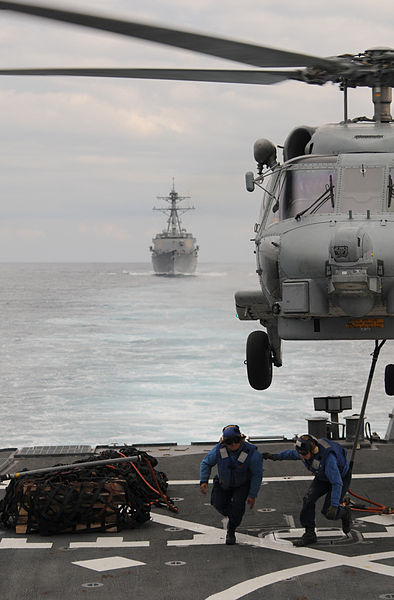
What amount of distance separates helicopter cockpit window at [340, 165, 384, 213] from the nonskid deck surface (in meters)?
3.49

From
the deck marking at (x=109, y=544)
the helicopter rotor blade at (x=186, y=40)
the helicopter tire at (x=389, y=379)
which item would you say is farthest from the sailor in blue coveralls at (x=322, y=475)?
the helicopter tire at (x=389, y=379)

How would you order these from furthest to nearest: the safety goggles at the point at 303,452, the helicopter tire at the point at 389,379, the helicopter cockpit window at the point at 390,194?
1. the helicopter tire at the point at 389,379
2. the helicopter cockpit window at the point at 390,194
3. the safety goggles at the point at 303,452

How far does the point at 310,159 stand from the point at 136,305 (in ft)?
219

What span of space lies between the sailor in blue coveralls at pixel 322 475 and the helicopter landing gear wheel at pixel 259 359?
14.6 ft

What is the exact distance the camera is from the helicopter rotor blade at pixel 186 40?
17.0ft

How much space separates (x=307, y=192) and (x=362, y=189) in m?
0.64

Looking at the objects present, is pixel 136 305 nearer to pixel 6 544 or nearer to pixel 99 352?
pixel 99 352

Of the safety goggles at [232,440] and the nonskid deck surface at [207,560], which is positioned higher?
the safety goggles at [232,440]

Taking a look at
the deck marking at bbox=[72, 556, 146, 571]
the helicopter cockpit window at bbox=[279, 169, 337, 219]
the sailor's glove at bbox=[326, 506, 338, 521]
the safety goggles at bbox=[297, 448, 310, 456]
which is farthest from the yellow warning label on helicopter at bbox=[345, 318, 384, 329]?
the deck marking at bbox=[72, 556, 146, 571]

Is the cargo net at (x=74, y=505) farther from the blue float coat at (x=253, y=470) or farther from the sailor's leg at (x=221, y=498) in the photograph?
the blue float coat at (x=253, y=470)

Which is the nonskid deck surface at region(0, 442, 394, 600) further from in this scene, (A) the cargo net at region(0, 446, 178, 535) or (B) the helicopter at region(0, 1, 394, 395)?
(B) the helicopter at region(0, 1, 394, 395)

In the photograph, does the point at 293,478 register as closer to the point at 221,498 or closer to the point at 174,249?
the point at 221,498

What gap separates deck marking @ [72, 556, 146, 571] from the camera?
8.80m

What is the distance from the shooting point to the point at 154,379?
4178 cm
